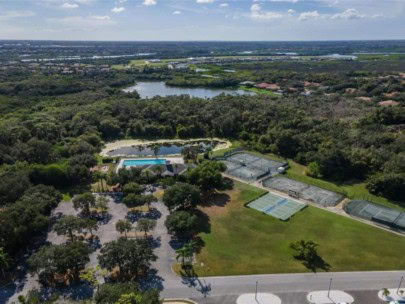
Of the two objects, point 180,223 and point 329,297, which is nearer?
point 329,297

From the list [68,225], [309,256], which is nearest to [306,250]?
[309,256]

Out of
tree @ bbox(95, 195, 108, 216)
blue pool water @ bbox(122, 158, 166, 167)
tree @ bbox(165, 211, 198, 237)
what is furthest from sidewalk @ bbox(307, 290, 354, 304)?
blue pool water @ bbox(122, 158, 166, 167)

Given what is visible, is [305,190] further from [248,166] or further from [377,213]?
[248,166]

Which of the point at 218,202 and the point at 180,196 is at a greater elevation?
the point at 180,196

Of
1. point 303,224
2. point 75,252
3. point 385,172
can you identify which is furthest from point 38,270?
point 385,172

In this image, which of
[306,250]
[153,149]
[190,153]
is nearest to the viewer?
[306,250]

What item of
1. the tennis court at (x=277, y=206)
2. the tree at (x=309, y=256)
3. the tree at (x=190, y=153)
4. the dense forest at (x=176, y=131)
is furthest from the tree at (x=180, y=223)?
the tree at (x=190, y=153)
